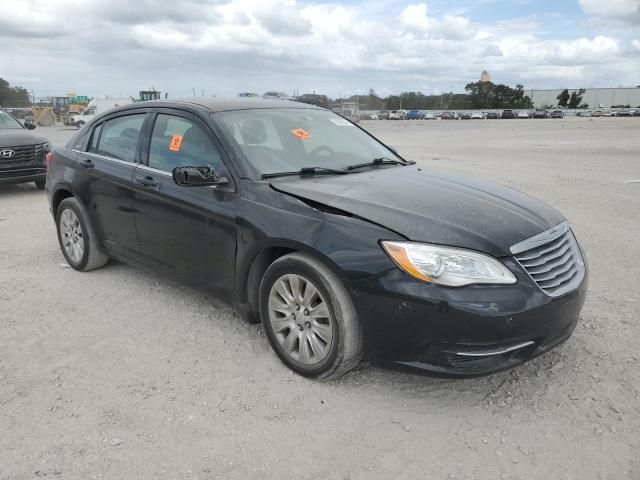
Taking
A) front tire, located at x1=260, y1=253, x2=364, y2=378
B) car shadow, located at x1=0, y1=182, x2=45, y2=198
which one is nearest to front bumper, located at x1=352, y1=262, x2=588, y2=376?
front tire, located at x1=260, y1=253, x2=364, y2=378

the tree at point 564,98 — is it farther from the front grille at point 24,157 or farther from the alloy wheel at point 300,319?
the alloy wheel at point 300,319

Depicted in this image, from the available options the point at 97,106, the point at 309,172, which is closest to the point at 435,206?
the point at 309,172

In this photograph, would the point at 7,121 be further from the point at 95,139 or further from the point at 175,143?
the point at 175,143

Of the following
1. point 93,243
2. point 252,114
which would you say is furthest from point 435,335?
point 93,243

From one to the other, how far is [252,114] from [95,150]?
1.80 metres

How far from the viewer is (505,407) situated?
10.0 feet

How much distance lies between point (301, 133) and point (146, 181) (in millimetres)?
1250

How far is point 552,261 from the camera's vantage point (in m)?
3.11

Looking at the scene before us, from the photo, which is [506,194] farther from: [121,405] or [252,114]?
[121,405]

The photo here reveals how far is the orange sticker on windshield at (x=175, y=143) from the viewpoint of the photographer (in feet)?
13.5

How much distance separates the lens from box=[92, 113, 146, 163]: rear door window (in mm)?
4555

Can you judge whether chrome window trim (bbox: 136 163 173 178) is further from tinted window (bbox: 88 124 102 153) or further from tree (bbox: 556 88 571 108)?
tree (bbox: 556 88 571 108)

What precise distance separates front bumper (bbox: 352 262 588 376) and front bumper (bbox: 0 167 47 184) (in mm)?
8762

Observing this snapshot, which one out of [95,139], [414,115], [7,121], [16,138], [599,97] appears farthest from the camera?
[599,97]
